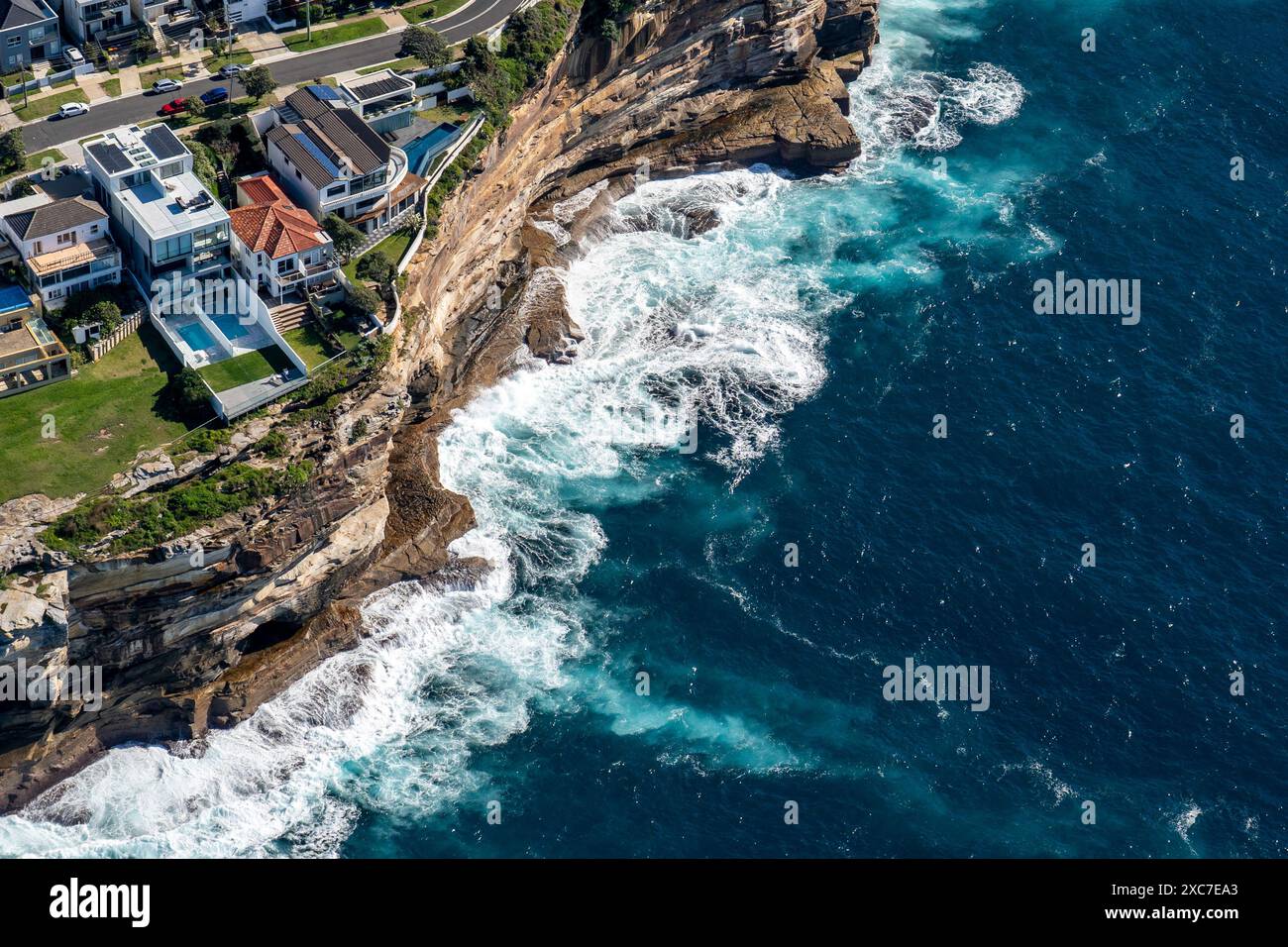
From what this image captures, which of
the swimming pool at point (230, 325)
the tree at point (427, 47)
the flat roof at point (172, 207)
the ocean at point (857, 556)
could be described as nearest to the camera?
the ocean at point (857, 556)

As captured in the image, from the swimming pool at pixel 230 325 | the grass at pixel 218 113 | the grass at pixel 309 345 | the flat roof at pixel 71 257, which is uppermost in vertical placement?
the grass at pixel 218 113

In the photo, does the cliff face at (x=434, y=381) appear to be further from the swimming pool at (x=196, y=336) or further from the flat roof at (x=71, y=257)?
the flat roof at (x=71, y=257)

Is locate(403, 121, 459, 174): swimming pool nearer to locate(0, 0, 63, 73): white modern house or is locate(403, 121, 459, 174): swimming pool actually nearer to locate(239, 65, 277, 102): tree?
locate(239, 65, 277, 102): tree

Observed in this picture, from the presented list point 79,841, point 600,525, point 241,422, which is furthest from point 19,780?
point 600,525

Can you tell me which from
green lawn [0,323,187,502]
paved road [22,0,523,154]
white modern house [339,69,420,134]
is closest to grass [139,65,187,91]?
paved road [22,0,523,154]

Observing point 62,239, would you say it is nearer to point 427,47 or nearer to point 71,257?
point 71,257

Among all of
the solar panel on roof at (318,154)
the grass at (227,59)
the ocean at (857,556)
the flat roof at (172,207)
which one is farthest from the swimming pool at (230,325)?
the grass at (227,59)
